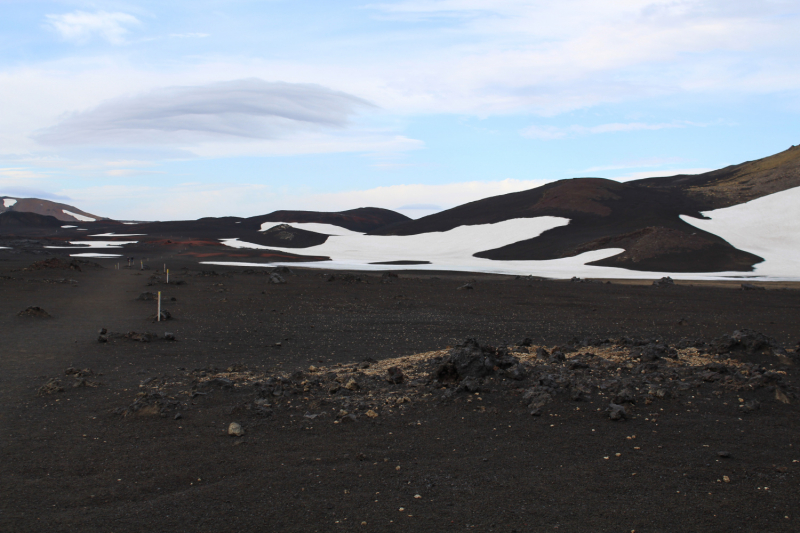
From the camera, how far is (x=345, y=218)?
445 feet

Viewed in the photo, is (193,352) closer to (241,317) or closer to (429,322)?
(241,317)

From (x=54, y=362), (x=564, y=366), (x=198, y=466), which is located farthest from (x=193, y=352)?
(x=564, y=366)

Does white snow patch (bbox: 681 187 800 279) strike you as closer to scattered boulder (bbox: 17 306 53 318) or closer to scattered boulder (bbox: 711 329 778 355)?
scattered boulder (bbox: 711 329 778 355)

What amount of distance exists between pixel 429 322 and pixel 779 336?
31.6ft

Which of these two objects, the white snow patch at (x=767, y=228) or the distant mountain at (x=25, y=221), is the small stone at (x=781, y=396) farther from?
the distant mountain at (x=25, y=221)

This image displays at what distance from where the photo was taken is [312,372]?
33.2 feet

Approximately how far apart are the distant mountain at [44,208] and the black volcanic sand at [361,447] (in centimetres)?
18093

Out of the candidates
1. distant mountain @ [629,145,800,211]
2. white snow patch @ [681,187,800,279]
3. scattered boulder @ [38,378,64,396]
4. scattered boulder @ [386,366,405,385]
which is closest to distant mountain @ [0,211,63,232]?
distant mountain @ [629,145,800,211]

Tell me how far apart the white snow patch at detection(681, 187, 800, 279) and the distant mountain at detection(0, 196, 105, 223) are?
167164mm

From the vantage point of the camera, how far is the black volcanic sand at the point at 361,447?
498 centimetres

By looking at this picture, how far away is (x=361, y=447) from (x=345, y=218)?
130546 mm

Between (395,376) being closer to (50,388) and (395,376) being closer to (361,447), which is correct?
(361,447)

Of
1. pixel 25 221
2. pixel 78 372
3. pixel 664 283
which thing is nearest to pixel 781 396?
pixel 78 372

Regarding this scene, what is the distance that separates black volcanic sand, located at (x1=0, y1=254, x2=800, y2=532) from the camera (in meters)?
4.98
